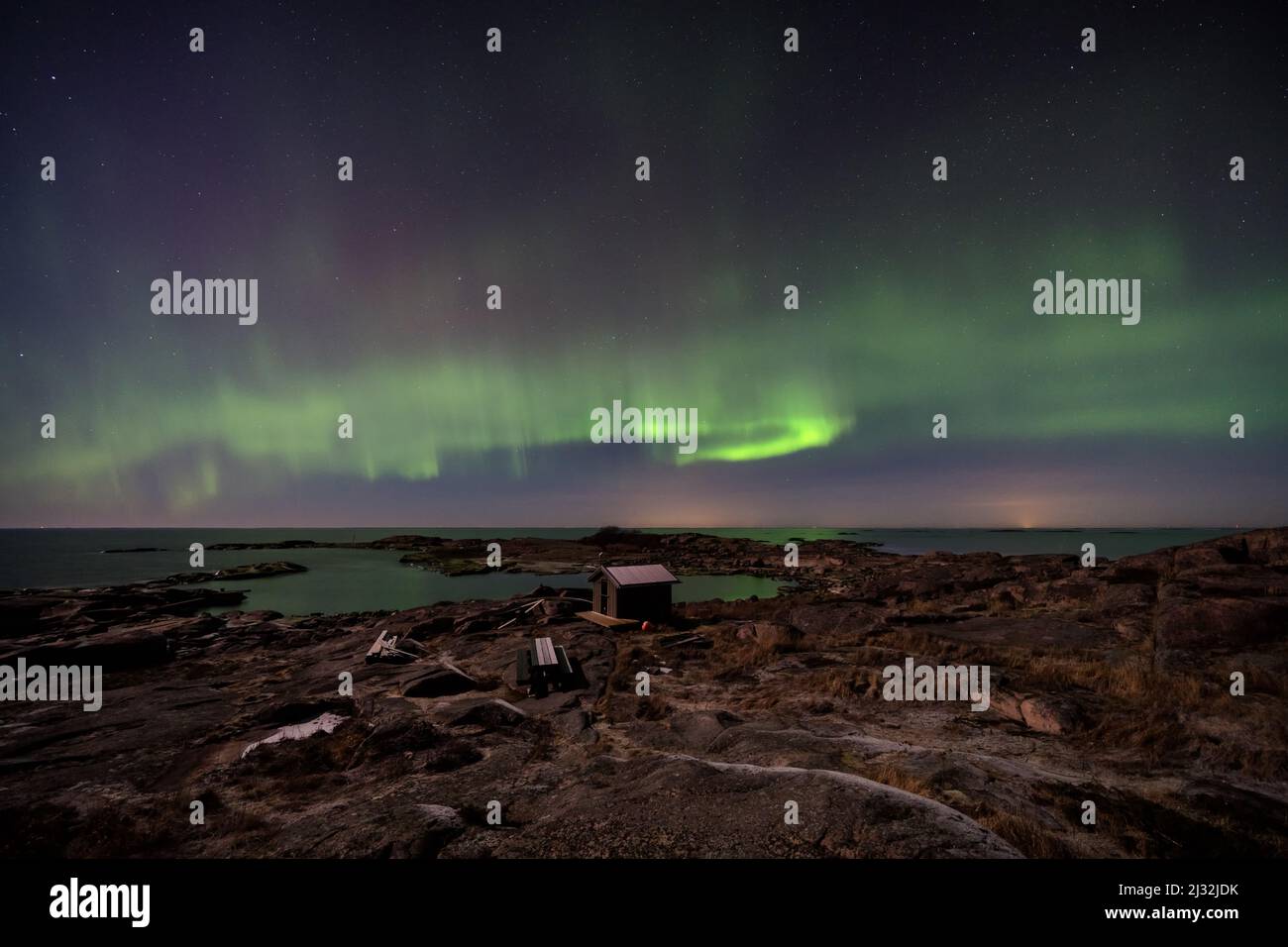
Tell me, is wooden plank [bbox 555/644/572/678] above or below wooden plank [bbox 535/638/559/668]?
below

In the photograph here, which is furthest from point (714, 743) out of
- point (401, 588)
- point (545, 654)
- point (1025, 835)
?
point (401, 588)

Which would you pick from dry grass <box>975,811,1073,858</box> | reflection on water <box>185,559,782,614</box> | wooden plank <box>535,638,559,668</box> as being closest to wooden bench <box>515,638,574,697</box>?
wooden plank <box>535,638,559,668</box>

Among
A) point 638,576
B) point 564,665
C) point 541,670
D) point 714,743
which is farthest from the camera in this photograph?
point 638,576

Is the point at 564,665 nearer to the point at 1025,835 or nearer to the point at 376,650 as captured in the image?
the point at 376,650

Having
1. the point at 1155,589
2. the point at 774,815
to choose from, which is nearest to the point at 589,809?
the point at 774,815

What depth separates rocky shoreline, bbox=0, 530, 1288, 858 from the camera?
711 centimetres

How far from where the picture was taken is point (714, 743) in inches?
459

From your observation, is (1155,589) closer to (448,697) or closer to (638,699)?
(638,699)

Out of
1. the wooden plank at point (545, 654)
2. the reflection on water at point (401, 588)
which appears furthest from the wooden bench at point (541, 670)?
the reflection on water at point (401, 588)

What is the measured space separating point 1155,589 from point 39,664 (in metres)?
55.7

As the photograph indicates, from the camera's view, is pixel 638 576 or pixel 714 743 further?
pixel 638 576

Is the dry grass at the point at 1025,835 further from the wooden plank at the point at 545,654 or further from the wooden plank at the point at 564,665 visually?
the wooden plank at the point at 545,654

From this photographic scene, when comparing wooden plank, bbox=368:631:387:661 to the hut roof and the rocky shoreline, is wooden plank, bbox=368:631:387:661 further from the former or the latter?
the hut roof

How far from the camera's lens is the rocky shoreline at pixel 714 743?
7113 millimetres
